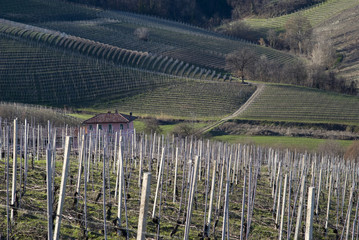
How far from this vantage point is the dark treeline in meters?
126

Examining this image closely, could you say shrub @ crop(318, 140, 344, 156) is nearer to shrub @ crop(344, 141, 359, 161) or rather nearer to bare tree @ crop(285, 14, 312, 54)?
shrub @ crop(344, 141, 359, 161)

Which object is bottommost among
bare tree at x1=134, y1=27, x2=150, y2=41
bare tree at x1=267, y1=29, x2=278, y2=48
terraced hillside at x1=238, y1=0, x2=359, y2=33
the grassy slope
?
the grassy slope

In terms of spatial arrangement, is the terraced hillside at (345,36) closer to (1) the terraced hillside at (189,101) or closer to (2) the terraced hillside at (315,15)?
(2) the terraced hillside at (315,15)

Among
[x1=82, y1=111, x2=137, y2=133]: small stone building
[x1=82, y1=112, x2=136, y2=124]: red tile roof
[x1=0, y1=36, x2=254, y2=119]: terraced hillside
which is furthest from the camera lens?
[x1=0, y1=36, x2=254, y2=119]: terraced hillside

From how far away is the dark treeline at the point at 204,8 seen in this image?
126 m

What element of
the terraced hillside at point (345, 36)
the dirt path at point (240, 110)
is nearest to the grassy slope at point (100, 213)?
the dirt path at point (240, 110)

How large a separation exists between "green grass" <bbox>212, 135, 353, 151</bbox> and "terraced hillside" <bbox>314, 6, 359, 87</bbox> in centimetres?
2846

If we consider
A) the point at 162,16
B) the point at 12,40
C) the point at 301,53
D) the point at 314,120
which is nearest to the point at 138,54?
the point at 12,40

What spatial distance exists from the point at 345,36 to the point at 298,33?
40.4 ft

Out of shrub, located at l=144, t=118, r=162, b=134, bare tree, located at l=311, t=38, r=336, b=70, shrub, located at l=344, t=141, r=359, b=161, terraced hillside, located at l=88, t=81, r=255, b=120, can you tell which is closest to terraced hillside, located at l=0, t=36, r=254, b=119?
terraced hillside, located at l=88, t=81, r=255, b=120

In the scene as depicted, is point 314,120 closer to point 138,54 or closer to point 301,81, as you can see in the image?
point 301,81

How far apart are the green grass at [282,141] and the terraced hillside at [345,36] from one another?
28461 mm

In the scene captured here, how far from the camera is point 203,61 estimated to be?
8038cm

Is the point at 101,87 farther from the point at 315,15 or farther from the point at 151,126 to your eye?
the point at 315,15
